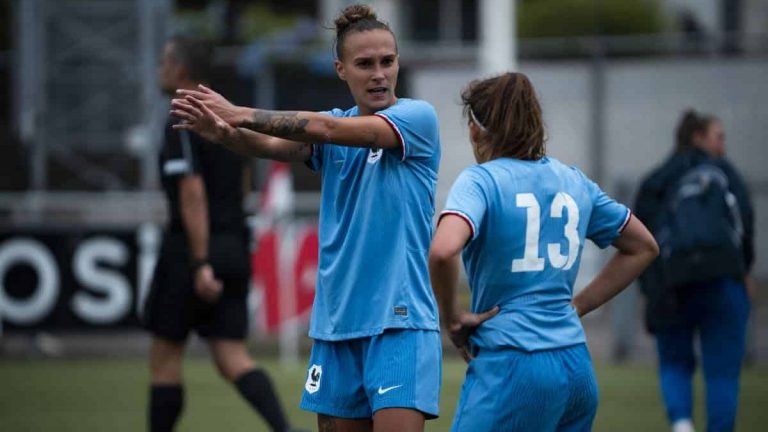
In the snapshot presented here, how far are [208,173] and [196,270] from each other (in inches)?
20.9

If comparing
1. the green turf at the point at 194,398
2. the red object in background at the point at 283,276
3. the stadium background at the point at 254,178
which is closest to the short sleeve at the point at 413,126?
the green turf at the point at 194,398

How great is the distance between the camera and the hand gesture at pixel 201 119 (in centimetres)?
460

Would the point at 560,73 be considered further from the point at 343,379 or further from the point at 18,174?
the point at 343,379

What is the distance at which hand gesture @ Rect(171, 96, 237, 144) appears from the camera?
4.60 m

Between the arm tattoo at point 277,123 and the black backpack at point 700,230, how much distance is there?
4167 mm

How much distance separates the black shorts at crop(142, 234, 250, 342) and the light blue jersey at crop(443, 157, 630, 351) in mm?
3007

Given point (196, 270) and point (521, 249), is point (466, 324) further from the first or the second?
point (196, 270)

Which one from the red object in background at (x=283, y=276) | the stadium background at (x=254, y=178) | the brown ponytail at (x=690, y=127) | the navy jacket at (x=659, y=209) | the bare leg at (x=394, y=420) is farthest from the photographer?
the red object in background at (x=283, y=276)

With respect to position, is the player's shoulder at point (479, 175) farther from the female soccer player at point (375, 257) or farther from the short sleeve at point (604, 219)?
the short sleeve at point (604, 219)

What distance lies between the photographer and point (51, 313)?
14.3m

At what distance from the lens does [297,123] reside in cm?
477

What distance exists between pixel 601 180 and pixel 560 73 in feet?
4.90

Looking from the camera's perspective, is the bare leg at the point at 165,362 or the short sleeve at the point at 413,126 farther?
the bare leg at the point at 165,362

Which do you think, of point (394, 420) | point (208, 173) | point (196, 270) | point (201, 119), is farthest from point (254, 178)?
point (201, 119)
